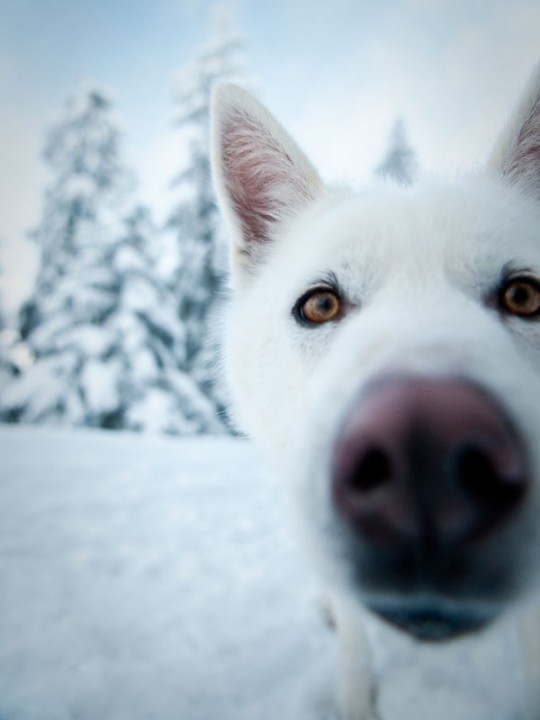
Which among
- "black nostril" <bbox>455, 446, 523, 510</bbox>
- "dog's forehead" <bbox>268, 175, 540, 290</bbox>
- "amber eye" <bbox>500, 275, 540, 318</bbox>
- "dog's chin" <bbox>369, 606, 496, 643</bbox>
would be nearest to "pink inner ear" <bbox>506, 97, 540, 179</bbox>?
"dog's forehead" <bbox>268, 175, 540, 290</bbox>

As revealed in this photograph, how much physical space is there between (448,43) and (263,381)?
27.9 ft

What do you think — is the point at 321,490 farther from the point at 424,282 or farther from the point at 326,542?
the point at 424,282

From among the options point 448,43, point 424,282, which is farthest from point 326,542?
point 448,43

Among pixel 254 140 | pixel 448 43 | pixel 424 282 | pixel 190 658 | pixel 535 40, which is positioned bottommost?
pixel 190 658

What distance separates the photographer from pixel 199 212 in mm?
14289

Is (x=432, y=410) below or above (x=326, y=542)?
above

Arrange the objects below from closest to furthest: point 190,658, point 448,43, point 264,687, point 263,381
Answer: point 263,381, point 264,687, point 190,658, point 448,43

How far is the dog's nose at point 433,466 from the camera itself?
0.69m

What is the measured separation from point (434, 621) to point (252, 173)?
237cm

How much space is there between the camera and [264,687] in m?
2.11

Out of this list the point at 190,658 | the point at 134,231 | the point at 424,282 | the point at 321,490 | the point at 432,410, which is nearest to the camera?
the point at 432,410

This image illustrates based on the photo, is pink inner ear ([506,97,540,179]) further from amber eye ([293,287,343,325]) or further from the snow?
the snow

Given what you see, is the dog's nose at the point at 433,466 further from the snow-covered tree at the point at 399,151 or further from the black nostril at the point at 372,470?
the snow-covered tree at the point at 399,151

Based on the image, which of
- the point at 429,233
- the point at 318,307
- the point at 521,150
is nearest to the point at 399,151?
the point at 521,150
